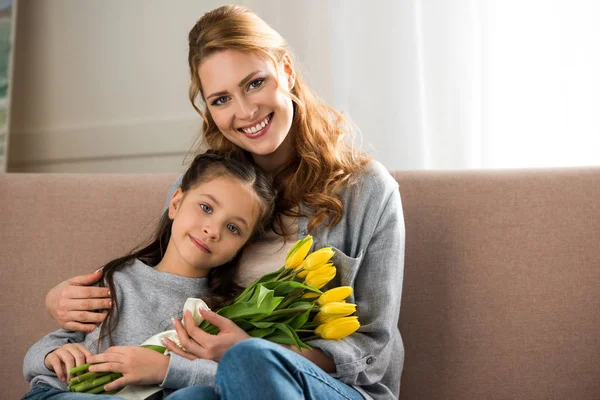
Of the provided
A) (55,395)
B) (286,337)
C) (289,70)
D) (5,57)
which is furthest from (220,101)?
(5,57)

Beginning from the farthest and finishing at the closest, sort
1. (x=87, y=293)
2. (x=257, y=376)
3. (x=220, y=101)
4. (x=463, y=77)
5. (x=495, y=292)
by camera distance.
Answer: (x=463, y=77), (x=495, y=292), (x=220, y=101), (x=87, y=293), (x=257, y=376)

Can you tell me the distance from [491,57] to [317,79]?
0.54 m

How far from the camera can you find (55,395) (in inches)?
52.3

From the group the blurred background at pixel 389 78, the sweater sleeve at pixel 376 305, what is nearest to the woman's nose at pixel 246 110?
the sweater sleeve at pixel 376 305

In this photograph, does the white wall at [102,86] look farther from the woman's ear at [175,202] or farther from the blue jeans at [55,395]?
the blue jeans at [55,395]

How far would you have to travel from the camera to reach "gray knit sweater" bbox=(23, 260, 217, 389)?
4.76ft

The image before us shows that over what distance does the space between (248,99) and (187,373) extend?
598 millimetres

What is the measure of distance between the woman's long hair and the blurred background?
0.44 m

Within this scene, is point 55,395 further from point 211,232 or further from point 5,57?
point 5,57

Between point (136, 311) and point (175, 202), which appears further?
point (175, 202)

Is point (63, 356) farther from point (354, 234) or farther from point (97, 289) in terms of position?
point (354, 234)

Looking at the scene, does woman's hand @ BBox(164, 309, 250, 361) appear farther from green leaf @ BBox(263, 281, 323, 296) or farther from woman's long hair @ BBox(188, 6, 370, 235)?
woman's long hair @ BBox(188, 6, 370, 235)

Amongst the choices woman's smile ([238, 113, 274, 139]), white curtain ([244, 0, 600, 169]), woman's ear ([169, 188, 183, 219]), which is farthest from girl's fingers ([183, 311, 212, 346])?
white curtain ([244, 0, 600, 169])

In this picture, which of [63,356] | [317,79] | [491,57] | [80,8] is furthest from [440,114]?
[80,8]
